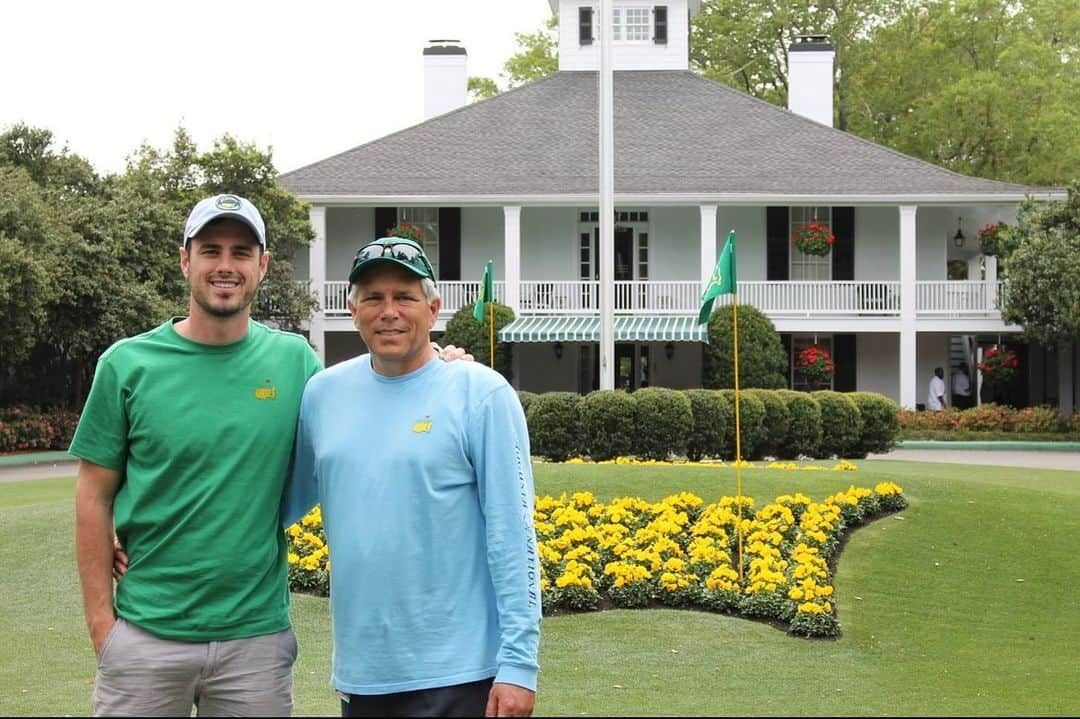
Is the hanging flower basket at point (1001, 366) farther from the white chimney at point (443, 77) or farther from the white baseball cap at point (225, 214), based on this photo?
the white baseball cap at point (225, 214)

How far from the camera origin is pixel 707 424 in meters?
18.2

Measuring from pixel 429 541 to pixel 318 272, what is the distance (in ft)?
93.7

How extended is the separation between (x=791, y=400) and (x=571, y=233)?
49.3ft

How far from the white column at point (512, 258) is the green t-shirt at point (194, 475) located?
27147 millimetres

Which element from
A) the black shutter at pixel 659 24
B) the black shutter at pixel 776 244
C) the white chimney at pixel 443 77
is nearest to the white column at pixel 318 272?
the white chimney at pixel 443 77

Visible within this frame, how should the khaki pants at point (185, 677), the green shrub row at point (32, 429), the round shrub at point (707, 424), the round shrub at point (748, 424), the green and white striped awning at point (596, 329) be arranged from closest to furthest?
the khaki pants at point (185, 677) → the round shrub at point (707, 424) → the round shrub at point (748, 424) → the green shrub row at point (32, 429) → the green and white striped awning at point (596, 329)

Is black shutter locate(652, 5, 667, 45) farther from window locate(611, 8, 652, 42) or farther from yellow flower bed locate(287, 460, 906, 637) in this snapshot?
yellow flower bed locate(287, 460, 906, 637)

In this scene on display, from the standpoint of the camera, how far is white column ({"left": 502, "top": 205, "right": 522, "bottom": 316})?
31188mm

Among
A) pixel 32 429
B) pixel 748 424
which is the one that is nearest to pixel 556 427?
pixel 748 424

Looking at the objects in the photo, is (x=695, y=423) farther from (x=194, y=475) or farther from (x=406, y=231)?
(x=194, y=475)

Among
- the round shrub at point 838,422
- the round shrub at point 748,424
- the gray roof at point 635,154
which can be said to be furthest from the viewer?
the gray roof at point 635,154

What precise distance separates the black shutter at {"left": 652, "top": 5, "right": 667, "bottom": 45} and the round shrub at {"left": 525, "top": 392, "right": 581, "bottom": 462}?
21420mm

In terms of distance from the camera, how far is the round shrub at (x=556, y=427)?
58.3 feet

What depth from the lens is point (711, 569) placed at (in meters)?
10.3
